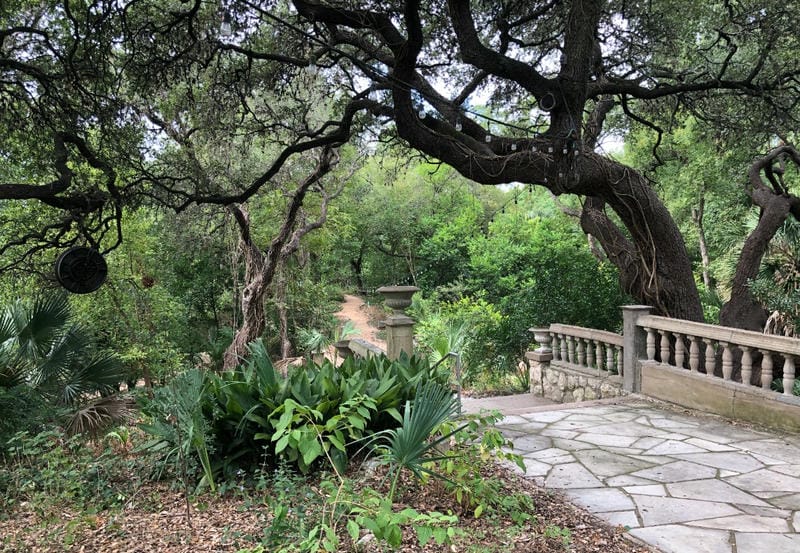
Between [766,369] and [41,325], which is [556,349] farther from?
[41,325]

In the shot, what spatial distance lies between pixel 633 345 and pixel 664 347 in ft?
1.23

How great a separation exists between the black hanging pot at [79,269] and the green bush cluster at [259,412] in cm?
261

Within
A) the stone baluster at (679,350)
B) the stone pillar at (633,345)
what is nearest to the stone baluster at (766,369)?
the stone baluster at (679,350)

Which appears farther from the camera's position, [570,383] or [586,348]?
[586,348]

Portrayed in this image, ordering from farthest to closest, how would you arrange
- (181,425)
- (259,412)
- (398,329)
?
(398,329)
(259,412)
(181,425)

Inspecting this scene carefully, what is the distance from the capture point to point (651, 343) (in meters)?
6.73

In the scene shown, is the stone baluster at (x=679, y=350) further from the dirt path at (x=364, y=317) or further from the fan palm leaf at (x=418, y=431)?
the dirt path at (x=364, y=317)

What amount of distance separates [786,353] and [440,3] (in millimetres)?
5941

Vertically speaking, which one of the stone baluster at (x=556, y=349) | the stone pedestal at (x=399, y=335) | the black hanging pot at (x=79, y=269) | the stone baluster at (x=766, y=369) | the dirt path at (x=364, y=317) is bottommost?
the dirt path at (x=364, y=317)

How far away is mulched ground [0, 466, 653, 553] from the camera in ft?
9.20

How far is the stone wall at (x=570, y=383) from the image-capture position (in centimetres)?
743

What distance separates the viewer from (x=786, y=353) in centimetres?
503

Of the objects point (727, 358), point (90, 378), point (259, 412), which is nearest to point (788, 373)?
point (727, 358)

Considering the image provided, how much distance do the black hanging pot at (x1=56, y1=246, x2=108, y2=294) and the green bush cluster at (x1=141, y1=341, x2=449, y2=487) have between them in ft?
8.57
